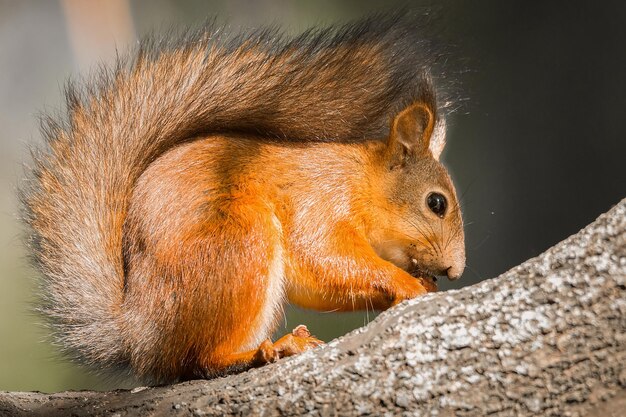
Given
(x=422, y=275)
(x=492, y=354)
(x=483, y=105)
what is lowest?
(x=492, y=354)

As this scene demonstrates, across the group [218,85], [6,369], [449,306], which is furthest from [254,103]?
[6,369]

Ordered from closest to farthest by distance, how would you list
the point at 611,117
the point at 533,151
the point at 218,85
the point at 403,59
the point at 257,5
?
the point at 218,85, the point at 403,59, the point at 611,117, the point at 533,151, the point at 257,5

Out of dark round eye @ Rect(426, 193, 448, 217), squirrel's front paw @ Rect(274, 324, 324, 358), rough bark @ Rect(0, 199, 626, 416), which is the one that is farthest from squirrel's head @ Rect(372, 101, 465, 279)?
rough bark @ Rect(0, 199, 626, 416)

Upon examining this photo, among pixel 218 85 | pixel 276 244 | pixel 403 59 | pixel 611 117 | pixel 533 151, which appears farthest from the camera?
pixel 533 151

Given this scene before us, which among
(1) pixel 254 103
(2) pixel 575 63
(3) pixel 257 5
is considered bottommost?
(1) pixel 254 103

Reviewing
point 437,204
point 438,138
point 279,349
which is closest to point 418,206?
point 437,204

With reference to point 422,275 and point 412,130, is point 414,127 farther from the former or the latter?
point 422,275

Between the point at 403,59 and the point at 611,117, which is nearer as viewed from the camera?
the point at 403,59

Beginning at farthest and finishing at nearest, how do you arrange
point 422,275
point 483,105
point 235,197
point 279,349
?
point 483,105 < point 422,275 < point 235,197 < point 279,349

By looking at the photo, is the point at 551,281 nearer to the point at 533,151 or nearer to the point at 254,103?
the point at 254,103
